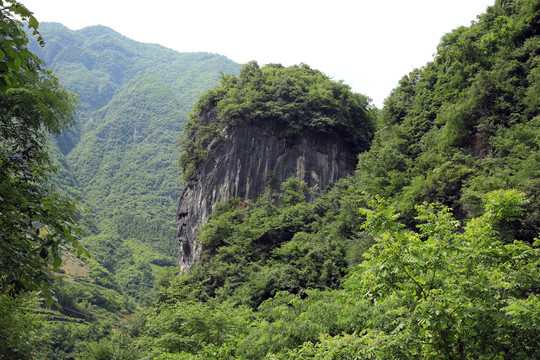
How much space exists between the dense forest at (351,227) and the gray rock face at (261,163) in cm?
137

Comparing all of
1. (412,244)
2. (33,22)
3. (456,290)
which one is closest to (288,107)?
(412,244)

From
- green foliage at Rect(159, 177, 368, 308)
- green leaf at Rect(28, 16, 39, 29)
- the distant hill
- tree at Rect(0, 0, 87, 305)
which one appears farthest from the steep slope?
the distant hill

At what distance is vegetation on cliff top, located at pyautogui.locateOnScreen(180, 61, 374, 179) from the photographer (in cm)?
3634

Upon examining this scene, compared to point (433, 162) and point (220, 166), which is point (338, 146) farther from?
point (433, 162)

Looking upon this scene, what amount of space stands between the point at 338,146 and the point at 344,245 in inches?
652

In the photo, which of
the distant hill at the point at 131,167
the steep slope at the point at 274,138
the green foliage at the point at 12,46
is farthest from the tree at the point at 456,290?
the distant hill at the point at 131,167

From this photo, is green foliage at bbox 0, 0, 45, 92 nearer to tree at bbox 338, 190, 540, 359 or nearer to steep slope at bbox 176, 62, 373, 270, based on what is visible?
tree at bbox 338, 190, 540, 359

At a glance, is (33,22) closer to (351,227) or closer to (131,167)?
(351,227)

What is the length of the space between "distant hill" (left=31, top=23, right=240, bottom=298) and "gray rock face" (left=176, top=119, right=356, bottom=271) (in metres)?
61.6

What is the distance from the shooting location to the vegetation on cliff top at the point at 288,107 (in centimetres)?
3634

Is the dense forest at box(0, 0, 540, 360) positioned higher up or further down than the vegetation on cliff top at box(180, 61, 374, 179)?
further down

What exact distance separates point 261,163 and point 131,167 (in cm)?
11773

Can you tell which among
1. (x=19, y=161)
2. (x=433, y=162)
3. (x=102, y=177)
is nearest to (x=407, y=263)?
(x=19, y=161)

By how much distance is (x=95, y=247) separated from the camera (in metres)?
100
